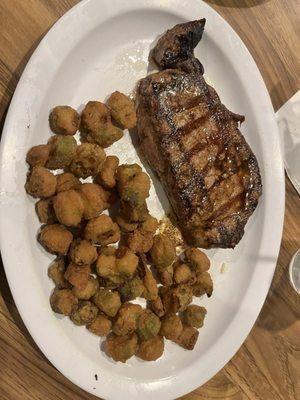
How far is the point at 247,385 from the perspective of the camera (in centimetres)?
263

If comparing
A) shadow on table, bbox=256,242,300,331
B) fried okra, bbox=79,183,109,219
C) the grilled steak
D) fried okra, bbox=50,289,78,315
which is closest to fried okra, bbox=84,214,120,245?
fried okra, bbox=79,183,109,219

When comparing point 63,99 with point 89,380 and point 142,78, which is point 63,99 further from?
point 89,380

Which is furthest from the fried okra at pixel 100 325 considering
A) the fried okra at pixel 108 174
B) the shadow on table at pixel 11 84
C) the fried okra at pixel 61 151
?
the shadow on table at pixel 11 84

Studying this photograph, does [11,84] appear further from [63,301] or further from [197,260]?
[197,260]

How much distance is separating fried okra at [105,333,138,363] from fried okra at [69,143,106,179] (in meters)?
0.73

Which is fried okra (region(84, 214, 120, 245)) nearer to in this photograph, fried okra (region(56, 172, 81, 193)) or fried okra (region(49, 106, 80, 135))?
fried okra (region(56, 172, 81, 193))

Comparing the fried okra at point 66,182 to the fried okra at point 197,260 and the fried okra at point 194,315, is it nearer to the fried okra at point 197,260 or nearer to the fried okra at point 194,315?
the fried okra at point 197,260

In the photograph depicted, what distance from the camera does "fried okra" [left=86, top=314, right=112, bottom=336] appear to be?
2.08m

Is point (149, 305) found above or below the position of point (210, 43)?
below

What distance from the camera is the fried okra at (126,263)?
A: 2025 mm

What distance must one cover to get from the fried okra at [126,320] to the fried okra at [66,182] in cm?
57

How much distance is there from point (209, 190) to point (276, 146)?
57 cm

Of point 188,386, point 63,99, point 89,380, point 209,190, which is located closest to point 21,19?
point 63,99

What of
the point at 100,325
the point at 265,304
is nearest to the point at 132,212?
the point at 100,325
